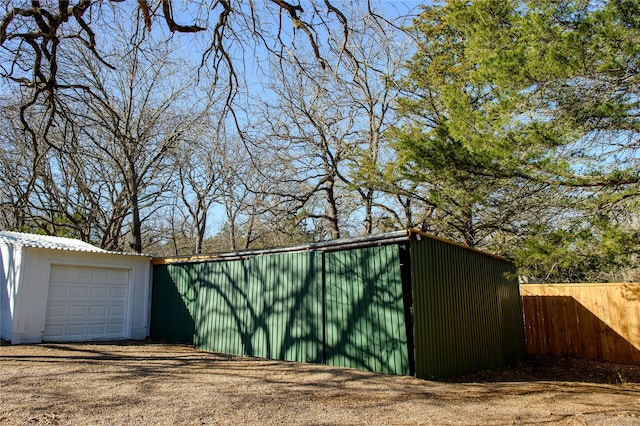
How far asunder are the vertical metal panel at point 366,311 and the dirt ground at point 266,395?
30 cm

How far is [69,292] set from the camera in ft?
32.2

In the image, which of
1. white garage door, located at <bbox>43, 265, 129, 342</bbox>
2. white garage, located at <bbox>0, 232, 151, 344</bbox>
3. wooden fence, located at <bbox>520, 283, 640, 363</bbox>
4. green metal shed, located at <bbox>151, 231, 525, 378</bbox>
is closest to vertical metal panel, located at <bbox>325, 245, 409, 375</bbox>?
green metal shed, located at <bbox>151, 231, 525, 378</bbox>

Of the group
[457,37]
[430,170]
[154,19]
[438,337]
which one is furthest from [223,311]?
[457,37]

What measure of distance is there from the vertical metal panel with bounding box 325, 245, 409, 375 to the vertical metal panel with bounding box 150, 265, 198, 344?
422cm

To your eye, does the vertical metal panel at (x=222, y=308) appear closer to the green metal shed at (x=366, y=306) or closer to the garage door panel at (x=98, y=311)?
the green metal shed at (x=366, y=306)

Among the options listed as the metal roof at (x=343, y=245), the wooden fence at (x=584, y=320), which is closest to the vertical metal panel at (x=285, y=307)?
the metal roof at (x=343, y=245)

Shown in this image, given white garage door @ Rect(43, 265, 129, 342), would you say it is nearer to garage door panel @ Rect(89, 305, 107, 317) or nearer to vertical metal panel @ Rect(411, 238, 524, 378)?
garage door panel @ Rect(89, 305, 107, 317)

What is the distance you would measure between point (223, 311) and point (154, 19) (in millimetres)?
5846

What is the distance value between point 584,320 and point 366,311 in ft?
22.0

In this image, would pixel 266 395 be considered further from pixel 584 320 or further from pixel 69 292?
pixel 584 320

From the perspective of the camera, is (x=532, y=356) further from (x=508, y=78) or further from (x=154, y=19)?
(x=154, y=19)

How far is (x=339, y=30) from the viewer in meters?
6.12

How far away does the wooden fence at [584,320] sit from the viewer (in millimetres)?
9453

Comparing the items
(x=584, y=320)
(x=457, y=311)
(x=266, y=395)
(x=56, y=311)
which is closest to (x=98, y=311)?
(x=56, y=311)
